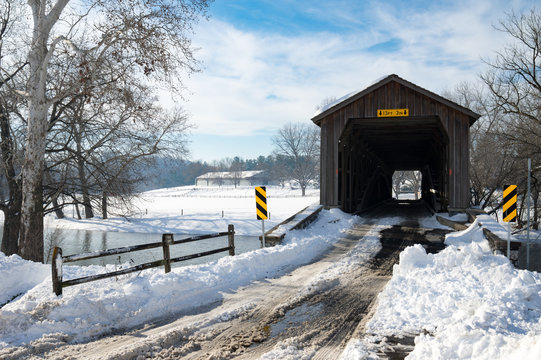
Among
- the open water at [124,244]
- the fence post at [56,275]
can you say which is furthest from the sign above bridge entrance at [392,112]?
the fence post at [56,275]

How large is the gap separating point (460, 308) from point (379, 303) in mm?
1035

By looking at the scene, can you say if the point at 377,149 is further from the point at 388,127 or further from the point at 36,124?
the point at 36,124

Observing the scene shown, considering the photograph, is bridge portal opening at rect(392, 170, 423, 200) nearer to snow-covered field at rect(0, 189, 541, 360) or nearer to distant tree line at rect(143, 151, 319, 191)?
distant tree line at rect(143, 151, 319, 191)

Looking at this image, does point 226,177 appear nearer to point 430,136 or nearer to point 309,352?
point 430,136

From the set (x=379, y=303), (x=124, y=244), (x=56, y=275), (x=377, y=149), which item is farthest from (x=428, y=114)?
(x=124, y=244)

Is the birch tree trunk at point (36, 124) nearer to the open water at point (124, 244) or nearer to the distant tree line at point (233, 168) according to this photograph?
the open water at point (124, 244)

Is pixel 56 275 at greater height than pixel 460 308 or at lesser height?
greater

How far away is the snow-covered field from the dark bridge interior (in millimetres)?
8877

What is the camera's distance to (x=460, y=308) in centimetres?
453

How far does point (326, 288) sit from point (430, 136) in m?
15.1

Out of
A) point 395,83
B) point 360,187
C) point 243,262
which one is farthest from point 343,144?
point 243,262

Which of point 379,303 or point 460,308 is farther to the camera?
point 379,303

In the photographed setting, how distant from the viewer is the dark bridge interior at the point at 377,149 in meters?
15.6

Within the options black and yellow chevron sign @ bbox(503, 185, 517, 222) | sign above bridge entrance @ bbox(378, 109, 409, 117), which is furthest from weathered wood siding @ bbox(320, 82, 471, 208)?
black and yellow chevron sign @ bbox(503, 185, 517, 222)
